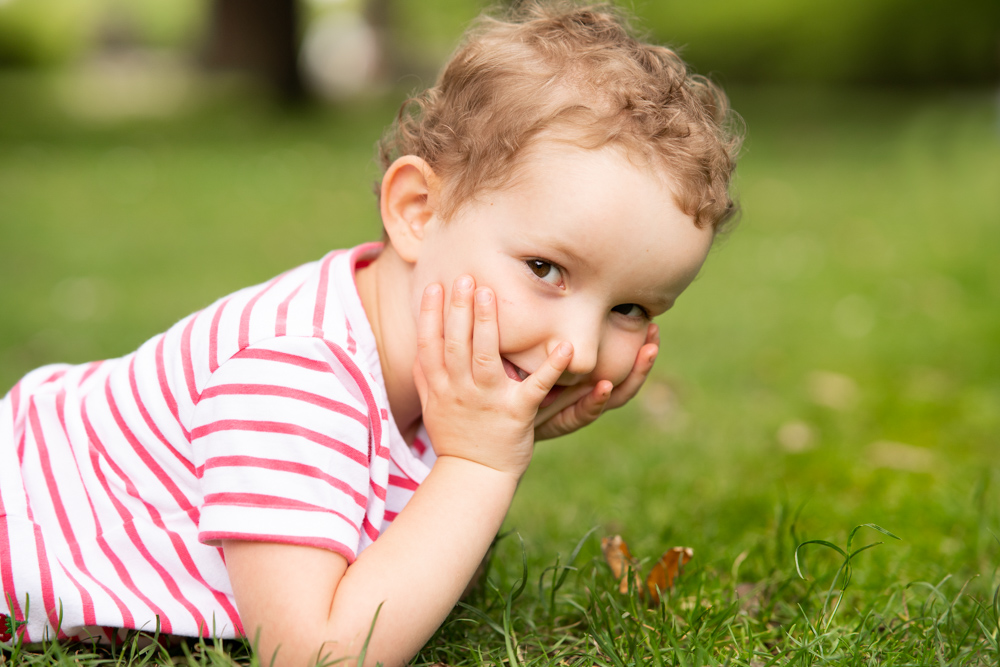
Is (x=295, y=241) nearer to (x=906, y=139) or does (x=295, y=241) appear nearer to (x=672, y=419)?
(x=672, y=419)

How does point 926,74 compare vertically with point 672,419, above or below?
below

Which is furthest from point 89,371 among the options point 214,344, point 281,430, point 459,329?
point 459,329

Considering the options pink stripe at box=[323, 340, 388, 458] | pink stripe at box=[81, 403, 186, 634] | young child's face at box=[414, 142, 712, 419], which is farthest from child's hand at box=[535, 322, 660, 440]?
pink stripe at box=[81, 403, 186, 634]

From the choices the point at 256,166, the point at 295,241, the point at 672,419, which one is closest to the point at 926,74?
the point at 256,166

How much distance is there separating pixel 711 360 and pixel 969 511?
190 centimetres

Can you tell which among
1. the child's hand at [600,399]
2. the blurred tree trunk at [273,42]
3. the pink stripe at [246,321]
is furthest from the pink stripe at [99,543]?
the blurred tree trunk at [273,42]

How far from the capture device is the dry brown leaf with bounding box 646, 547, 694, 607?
207cm

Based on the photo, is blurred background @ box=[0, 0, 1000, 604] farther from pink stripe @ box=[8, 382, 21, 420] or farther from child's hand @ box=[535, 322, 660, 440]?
pink stripe @ box=[8, 382, 21, 420]

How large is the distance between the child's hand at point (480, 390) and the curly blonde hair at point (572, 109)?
0.78 ft

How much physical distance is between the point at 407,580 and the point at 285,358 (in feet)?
1.39

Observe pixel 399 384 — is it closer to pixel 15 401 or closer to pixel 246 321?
pixel 246 321

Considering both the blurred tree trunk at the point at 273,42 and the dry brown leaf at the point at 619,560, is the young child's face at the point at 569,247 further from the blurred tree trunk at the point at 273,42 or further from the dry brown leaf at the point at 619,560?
the blurred tree trunk at the point at 273,42

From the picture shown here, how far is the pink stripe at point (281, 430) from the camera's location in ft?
5.16

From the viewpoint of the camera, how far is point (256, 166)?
1000 cm
